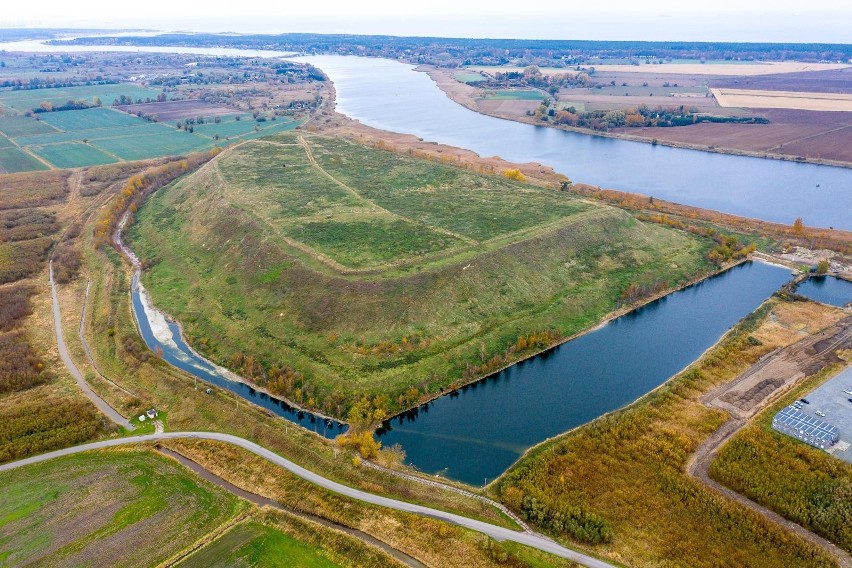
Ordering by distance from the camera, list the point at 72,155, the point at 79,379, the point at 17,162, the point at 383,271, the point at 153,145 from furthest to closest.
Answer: the point at 153,145, the point at 72,155, the point at 17,162, the point at 383,271, the point at 79,379

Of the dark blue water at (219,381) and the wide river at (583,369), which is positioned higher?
the wide river at (583,369)

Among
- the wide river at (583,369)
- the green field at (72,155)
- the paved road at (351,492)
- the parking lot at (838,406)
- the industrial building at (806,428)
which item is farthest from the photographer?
the green field at (72,155)

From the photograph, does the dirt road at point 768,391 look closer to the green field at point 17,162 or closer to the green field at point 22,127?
the green field at point 17,162

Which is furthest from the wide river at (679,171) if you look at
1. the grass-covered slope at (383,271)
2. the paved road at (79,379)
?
the paved road at (79,379)

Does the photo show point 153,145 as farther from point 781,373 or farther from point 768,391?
point 781,373

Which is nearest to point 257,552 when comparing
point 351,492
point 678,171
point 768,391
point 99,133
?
point 351,492

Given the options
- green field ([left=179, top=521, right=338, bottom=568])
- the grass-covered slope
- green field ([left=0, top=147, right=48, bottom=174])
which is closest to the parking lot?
the grass-covered slope

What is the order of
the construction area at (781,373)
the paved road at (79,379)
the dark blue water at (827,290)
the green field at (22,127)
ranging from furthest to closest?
the green field at (22,127) → the dark blue water at (827,290) → the construction area at (781,373) → the paved road at (79,379)
